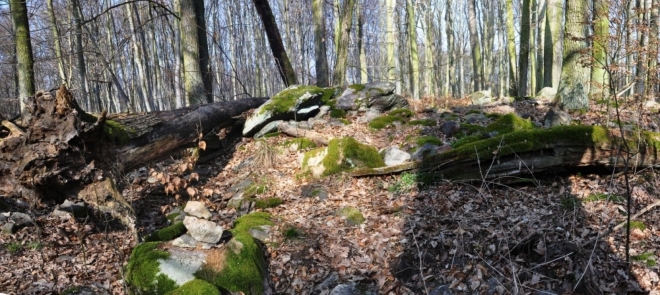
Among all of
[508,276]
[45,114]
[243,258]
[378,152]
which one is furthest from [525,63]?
[45,114]

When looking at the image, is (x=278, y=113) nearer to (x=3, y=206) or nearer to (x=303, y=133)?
(x=303, y=133)

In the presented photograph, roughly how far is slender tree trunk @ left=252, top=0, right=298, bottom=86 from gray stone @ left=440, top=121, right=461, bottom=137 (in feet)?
15.9

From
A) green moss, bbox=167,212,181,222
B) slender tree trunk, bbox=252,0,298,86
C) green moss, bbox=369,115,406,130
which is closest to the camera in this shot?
green moss, bbox=167,212,181,222

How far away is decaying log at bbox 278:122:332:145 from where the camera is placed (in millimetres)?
7922

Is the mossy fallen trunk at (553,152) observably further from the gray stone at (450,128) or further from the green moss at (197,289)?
the green moss at (197,289)

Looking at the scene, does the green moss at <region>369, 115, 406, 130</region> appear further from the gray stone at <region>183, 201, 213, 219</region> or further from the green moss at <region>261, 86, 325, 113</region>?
the gray stone at <region>183, 201, 213, 219</region>

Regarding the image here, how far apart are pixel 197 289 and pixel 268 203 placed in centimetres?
248

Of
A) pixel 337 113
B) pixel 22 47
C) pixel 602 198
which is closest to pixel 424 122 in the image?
pixel 337 113

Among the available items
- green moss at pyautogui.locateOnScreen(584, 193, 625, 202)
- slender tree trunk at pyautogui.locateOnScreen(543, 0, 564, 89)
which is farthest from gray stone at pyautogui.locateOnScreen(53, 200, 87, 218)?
slender tree trunk at pyautogui.locateOnScreen(543, 0, 564, 89)

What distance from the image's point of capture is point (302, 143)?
793cm

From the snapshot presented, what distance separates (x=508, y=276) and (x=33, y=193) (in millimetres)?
5976

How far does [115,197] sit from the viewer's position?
5.41 m

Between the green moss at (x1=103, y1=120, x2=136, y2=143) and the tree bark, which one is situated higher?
the tree bark

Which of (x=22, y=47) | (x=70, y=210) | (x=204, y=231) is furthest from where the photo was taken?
(x=22, y=47)
